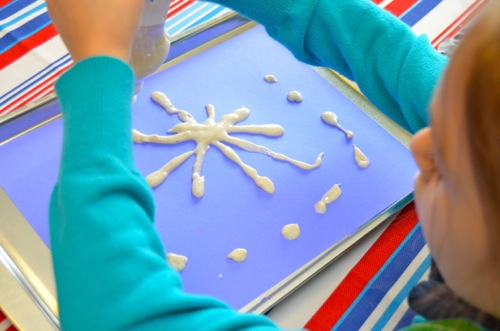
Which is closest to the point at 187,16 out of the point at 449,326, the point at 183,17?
the point at 183,17

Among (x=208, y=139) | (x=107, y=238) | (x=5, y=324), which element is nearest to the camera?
(x=107, y=238)

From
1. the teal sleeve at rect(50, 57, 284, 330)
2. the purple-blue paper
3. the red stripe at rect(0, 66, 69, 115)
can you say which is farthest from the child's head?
the red stripe at rect(0, 66, 69, 115)

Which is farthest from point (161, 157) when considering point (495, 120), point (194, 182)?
point (495, 120)

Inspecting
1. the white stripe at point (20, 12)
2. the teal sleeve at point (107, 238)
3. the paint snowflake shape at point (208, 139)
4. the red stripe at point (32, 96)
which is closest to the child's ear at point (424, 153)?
the teal sleeve at point (107, 238)

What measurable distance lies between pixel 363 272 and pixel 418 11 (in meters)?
0.40

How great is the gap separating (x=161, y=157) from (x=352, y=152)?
7.3 inches

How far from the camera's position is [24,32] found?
65 cm

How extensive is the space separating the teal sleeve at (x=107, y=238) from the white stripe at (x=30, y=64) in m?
0.28

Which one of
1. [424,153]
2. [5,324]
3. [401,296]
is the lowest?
[401,296]

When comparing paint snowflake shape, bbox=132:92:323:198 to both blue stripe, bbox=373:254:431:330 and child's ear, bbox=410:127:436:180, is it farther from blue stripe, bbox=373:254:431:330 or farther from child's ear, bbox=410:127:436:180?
child's ear, bbox=410:127:436:180

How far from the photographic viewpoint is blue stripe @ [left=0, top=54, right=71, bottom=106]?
23.4 inches

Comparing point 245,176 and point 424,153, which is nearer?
point 424,153

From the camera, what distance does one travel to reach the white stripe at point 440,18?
0.73 metres

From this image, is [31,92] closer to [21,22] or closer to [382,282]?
[21,22]
